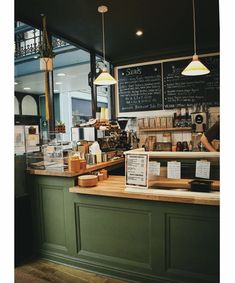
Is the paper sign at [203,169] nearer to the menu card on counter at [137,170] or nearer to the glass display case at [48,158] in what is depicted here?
the menu card on counter at [137,170]

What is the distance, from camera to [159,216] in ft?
7.37

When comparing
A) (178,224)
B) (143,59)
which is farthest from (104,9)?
(178,224)

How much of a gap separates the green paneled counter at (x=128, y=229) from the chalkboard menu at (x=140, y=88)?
302 cm

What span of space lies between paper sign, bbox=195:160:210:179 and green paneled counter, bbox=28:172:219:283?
5.8 inches

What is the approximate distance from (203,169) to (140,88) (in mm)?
3843

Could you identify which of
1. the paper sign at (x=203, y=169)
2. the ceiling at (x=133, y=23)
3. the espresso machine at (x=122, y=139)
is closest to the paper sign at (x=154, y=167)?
the paper sign at (x=203, y=169)

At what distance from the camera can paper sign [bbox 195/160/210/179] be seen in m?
2.10

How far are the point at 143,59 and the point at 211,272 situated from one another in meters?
4.56

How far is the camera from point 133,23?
4.01 metres

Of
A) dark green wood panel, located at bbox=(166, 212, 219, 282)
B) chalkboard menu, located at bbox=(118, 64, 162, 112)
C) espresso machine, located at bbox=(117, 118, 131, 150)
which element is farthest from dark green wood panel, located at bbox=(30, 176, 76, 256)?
chalkboard menu, located at bbox=(118, 64, 162, 112)

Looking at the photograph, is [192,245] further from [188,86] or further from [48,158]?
[188,86]

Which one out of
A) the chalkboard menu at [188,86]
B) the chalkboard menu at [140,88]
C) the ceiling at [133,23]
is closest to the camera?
the ceiling at [133,23]

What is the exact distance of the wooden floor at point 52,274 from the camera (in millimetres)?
2494

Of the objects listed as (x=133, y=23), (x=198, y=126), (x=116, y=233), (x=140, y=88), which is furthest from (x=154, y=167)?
(x=140, y=88)
